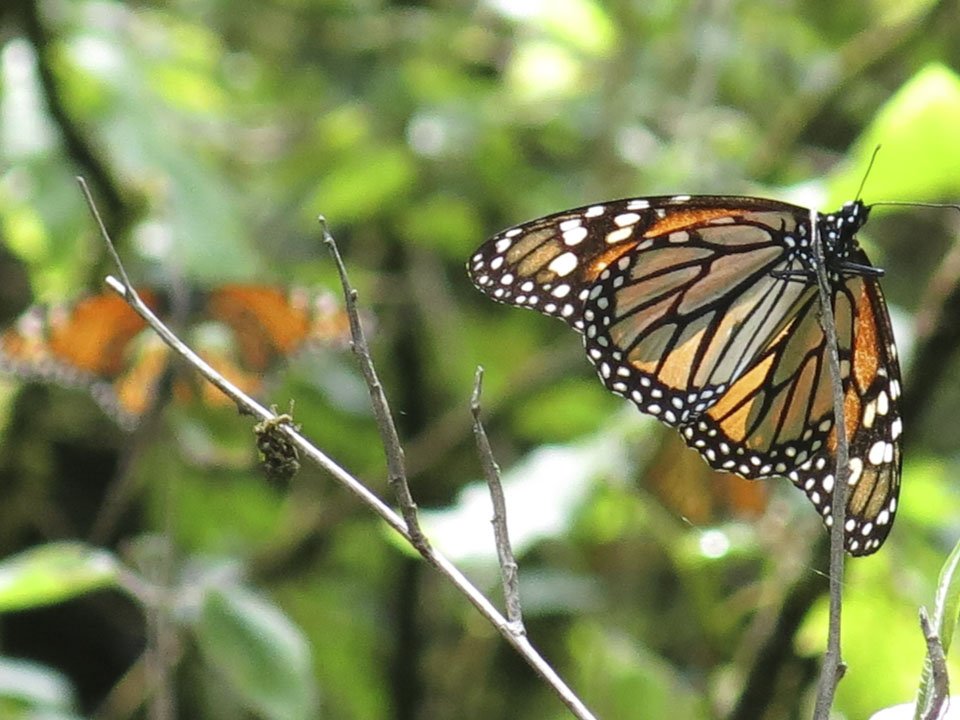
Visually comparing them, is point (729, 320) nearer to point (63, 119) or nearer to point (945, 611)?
point (945, 611)

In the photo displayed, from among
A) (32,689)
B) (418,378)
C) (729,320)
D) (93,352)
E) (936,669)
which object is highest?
(418,378)

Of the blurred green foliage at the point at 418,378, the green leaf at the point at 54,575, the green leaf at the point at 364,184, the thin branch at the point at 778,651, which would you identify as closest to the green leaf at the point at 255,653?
the blurred green foliage at the point at 418,378

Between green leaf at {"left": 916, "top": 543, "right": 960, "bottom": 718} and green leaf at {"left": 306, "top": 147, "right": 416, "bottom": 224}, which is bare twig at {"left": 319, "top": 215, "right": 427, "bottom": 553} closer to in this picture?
green leaf at {"left": 916, "top": 543, "right": 960, "bottom": 718}

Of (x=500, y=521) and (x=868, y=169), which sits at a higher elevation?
(x=868, y=169)

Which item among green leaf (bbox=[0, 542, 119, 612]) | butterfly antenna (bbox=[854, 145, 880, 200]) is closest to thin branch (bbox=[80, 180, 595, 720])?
butterfly antenna (bbox=[854, 145, 880, 200])

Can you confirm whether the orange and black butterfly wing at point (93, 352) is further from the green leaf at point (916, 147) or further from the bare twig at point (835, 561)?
the bare twig at point (835, 561)

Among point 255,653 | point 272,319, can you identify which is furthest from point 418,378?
point 255,653

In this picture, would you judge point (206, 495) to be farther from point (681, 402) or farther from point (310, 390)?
point (681, 402)
